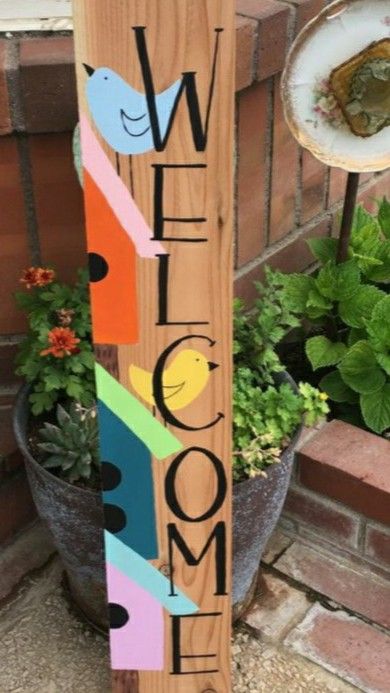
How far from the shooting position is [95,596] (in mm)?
1743

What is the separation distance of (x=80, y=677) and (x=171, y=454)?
27.1 inches

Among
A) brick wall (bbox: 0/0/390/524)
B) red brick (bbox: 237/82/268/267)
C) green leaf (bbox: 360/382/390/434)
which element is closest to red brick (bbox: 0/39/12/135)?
brick wall (bbox: 0/0/390/524)

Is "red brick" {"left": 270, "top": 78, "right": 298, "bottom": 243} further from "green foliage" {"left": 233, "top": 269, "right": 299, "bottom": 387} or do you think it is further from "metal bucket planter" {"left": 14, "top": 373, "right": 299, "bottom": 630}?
"metal bucket planter" {"left": 14, "top": 373, "right": 299, "bottom": 630}

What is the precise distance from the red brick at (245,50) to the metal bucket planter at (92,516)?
0.58 m

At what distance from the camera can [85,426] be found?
5.17ft

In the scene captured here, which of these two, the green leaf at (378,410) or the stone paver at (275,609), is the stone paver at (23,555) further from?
the green leaf at (378,410)

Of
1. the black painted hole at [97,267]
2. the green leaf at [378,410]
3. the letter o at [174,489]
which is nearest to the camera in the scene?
the black painted hole at [97,267]

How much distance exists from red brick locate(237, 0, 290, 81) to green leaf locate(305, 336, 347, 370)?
577mm

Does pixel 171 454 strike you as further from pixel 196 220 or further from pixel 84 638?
pixel 84 638

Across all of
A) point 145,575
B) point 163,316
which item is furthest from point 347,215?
point 145,575

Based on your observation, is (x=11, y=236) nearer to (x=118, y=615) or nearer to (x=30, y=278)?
(x=30, y=278)

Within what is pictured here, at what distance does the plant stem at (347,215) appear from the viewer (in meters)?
1.83

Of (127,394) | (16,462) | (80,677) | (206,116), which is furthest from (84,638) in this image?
(206,116)

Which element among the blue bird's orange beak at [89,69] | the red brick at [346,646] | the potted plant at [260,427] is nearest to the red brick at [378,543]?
the red brick at [346,646]
